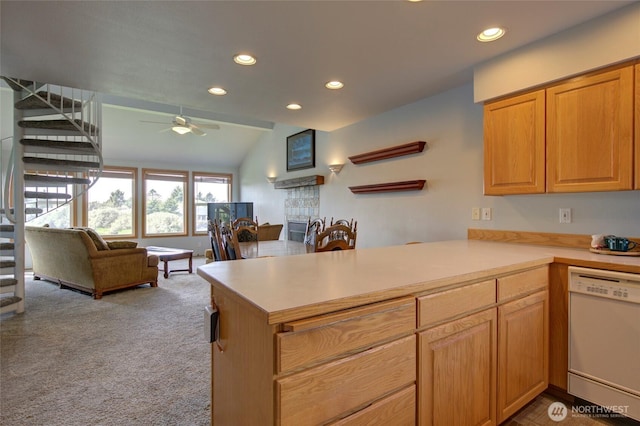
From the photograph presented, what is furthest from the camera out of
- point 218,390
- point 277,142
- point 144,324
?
point 277,142

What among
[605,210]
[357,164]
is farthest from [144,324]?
[605,210]

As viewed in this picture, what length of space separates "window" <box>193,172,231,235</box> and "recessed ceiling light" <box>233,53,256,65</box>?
6.72 meters

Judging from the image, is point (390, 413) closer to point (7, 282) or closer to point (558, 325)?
point (558, 325)

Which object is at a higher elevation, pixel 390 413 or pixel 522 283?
pixel 522 283

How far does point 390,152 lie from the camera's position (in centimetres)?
387

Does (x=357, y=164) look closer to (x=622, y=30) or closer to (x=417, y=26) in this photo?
(x=417, y=26)

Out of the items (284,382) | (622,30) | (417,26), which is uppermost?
(417,26)

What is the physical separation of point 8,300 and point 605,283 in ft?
17.9

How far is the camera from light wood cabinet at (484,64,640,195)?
1.86 m

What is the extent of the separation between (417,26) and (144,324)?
12.0 ft

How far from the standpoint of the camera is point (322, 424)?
0.93 metres

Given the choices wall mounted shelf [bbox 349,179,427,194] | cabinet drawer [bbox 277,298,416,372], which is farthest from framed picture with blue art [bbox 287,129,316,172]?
cabinet drawer [bbox 277,298,416,372]

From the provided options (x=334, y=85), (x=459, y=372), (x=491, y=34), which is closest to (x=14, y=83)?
(x=334, y=85)

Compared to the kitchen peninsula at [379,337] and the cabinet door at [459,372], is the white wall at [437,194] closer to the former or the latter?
the kitchen peninsula at [379,337]
